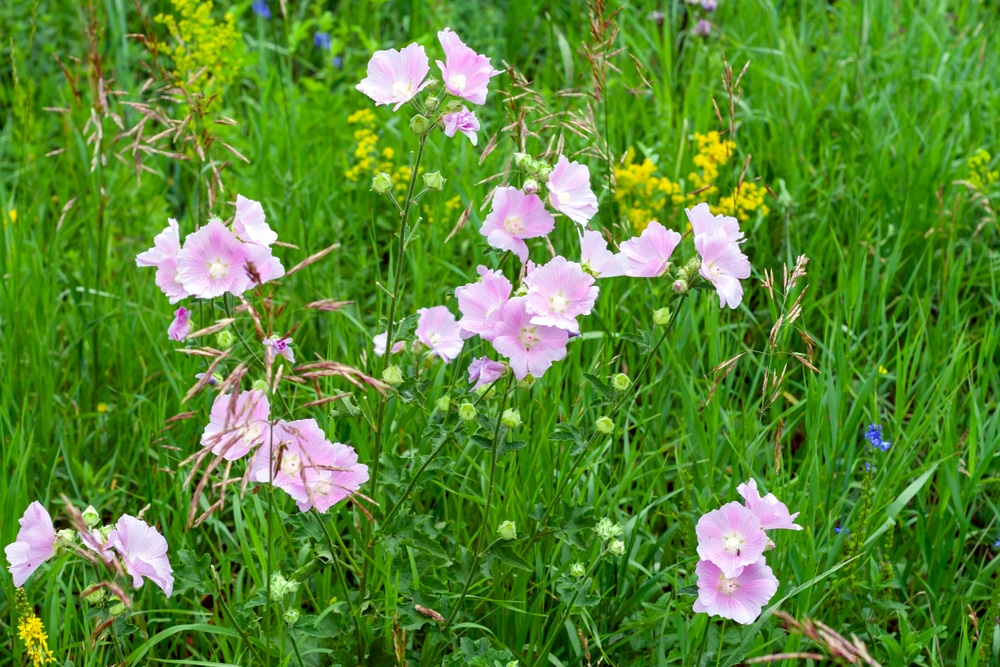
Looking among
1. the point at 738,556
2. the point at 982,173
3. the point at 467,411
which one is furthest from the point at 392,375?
the point at 982,173

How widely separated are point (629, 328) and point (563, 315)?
1.26 metres

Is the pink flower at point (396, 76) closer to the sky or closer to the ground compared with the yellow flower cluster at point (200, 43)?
closer to the sky

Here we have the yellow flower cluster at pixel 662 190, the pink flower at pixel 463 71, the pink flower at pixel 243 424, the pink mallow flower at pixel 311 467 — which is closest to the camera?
the pink flower at pixel 243 424

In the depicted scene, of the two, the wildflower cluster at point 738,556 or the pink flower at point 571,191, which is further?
the pink flower at point 571,191

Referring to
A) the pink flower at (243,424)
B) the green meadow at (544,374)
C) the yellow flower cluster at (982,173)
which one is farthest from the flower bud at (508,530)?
the yellow flower cluster at (982,173)

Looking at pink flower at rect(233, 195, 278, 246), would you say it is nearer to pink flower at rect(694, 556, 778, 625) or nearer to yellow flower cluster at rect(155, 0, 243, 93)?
pink flower at rect(694, 556, 778, 625)

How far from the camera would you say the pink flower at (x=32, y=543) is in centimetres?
144

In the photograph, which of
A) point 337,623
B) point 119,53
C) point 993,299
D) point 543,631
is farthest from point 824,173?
point 119,53

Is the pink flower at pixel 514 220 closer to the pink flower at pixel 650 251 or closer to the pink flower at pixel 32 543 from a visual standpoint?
the pink flower at pixel 650 251

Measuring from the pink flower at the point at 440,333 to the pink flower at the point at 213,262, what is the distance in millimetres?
408

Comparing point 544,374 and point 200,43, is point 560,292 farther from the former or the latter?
point 200,43

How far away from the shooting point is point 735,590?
155 centimetres

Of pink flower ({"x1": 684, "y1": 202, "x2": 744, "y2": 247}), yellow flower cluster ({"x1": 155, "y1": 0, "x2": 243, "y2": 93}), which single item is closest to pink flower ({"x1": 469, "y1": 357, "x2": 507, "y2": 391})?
pink flower ({"x1": 684, "y1": 202, "x2": 744, "y2": 247})

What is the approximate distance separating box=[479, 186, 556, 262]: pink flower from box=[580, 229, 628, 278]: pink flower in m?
0.07
